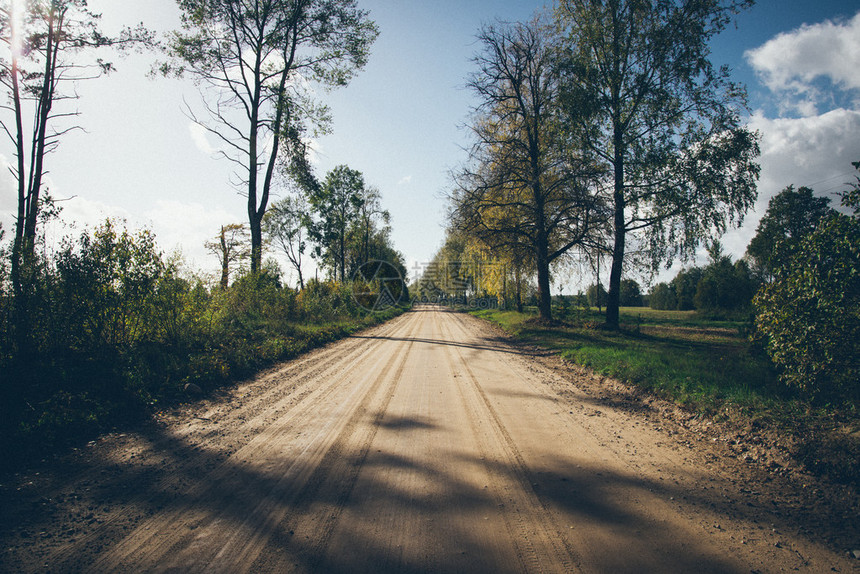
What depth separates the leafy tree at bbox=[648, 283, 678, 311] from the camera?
→ 5488cm

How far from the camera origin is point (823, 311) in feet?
14.2

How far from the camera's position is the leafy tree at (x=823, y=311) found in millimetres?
4113

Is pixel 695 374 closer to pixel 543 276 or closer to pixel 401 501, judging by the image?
pixel 401 501

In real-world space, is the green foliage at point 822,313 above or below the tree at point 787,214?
below

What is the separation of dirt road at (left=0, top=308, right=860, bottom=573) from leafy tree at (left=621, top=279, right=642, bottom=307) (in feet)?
195

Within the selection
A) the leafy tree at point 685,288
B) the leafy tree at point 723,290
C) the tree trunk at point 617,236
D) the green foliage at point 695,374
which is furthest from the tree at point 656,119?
the leafy tree at point 685,288

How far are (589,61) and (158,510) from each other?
1903cm

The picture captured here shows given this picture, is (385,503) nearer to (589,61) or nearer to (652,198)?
(652,198)

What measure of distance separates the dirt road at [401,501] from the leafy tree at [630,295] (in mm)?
59302

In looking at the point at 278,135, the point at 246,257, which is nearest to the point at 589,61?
the point at 278,135

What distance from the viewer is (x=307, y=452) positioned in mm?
4219

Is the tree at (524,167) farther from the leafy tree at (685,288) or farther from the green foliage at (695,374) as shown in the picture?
the leafy tree at (685,288)

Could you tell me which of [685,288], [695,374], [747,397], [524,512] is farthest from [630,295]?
[524,512]

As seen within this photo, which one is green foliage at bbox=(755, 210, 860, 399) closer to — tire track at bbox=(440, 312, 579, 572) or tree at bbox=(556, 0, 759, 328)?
tire track at bbox=(440, 312, 579, 572)
